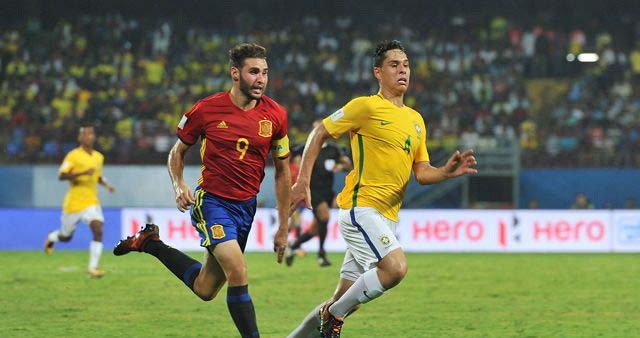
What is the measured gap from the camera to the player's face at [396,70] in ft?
26.1

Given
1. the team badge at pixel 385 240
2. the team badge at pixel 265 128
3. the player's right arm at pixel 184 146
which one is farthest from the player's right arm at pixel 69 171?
the team badge at pixel 385 240

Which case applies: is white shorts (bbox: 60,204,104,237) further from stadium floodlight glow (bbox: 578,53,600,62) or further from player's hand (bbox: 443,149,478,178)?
stadium floodlight glow (bbox: 578,53,600,62)

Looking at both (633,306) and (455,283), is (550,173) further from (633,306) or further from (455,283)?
(633,306)

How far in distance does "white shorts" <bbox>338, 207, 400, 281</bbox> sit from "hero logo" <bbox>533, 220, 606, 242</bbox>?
1516cm

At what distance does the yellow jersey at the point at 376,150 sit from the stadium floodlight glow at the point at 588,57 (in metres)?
25.5

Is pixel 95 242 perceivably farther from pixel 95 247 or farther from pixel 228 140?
pixel 228 140

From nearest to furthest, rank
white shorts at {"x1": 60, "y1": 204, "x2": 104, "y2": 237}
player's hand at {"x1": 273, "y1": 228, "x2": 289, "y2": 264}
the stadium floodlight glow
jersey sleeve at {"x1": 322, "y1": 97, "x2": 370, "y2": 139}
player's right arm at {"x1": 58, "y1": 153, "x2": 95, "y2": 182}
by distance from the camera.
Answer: player's hand at {"x1": 273, "y1": 228, "x2": 289, "y2": 264} → jersey sleeve at {"x1": 322, "y1": 97, "x2": 370, "y2": 139} → player's right arm at {"x1": 58, "y1": 153, "x2": 95, "y2": 182} → white shorts at {"x1": 60, "y1": 204, "x2": 104, "y2": 237} → the stadium floodlight glow

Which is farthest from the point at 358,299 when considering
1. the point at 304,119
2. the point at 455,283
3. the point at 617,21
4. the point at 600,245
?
the point at 617,21

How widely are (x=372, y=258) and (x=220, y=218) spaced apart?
45.2 inches

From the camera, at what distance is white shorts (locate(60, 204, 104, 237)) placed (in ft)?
50.8

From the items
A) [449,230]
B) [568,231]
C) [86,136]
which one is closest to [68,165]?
[86,136]

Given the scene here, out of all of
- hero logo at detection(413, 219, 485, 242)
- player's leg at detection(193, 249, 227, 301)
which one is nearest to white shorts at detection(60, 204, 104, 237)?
player's leg at detection(193, 249, 227, 301)

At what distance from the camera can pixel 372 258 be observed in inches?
305

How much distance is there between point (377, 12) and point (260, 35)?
392cm
